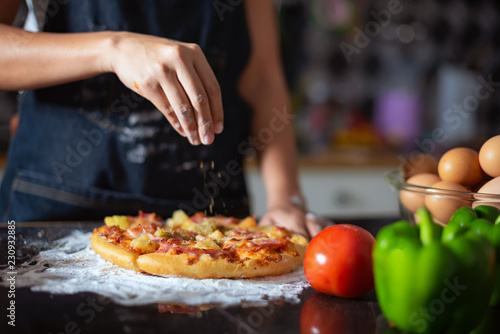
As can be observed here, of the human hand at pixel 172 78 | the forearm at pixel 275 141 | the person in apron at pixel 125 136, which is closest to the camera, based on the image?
the human hand at pixel 172 78

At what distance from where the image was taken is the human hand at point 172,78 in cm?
83

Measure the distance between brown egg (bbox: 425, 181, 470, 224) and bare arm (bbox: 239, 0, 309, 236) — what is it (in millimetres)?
570

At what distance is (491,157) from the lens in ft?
2.69

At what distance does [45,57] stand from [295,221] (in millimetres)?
653

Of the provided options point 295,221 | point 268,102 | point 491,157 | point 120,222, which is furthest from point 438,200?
point 268,102

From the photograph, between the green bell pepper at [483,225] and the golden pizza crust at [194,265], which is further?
the golden pizza crust at [194,265]

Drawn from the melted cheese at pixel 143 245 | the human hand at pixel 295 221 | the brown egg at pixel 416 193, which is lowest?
the human hand at pixel 295 221

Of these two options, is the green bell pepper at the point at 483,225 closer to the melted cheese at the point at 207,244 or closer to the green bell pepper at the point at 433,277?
the green bell pepper at the point at 433,277

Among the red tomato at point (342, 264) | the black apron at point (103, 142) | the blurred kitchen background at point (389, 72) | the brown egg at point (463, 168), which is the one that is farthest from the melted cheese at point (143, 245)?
the blurred kitchen background at point (389, 72)

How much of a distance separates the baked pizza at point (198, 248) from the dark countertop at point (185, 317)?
128mm

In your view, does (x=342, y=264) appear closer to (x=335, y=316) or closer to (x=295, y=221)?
(x=335, y=316)

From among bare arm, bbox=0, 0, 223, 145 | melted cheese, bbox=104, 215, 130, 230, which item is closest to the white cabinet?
melted cheese, bbox=104, 215, 130, 230

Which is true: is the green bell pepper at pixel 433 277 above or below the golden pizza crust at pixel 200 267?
above

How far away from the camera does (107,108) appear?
1.26m
